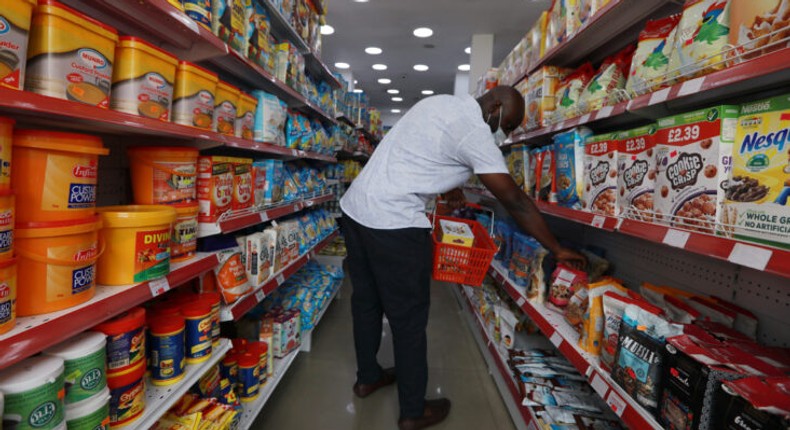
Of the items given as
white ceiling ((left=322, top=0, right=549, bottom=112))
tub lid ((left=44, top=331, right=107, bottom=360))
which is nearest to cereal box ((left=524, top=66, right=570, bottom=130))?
tub lid ((left=44, top=331, right=107, bottom=360))

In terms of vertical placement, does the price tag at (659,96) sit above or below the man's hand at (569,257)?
above

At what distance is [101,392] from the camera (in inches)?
38.6

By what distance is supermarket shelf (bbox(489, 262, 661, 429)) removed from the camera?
3.74 feet

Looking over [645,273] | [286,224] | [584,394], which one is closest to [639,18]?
[645,273]

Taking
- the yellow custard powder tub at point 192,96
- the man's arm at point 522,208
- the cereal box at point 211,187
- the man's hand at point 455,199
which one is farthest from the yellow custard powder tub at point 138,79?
the man's hand at point 455,199

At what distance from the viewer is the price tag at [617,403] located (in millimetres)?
1201

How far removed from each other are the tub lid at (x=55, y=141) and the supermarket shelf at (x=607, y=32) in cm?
197

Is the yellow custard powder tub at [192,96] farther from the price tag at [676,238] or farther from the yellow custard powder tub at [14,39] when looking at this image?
the price tag at [676,238]

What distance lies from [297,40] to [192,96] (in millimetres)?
1705

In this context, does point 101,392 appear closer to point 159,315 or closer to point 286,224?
point 159,315

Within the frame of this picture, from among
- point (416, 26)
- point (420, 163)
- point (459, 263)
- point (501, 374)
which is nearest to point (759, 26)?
point (420, 163)

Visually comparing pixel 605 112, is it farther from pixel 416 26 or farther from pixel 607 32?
pixel 416 26

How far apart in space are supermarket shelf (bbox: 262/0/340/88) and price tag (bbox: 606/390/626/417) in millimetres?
2540

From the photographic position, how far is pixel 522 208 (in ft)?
5.83
